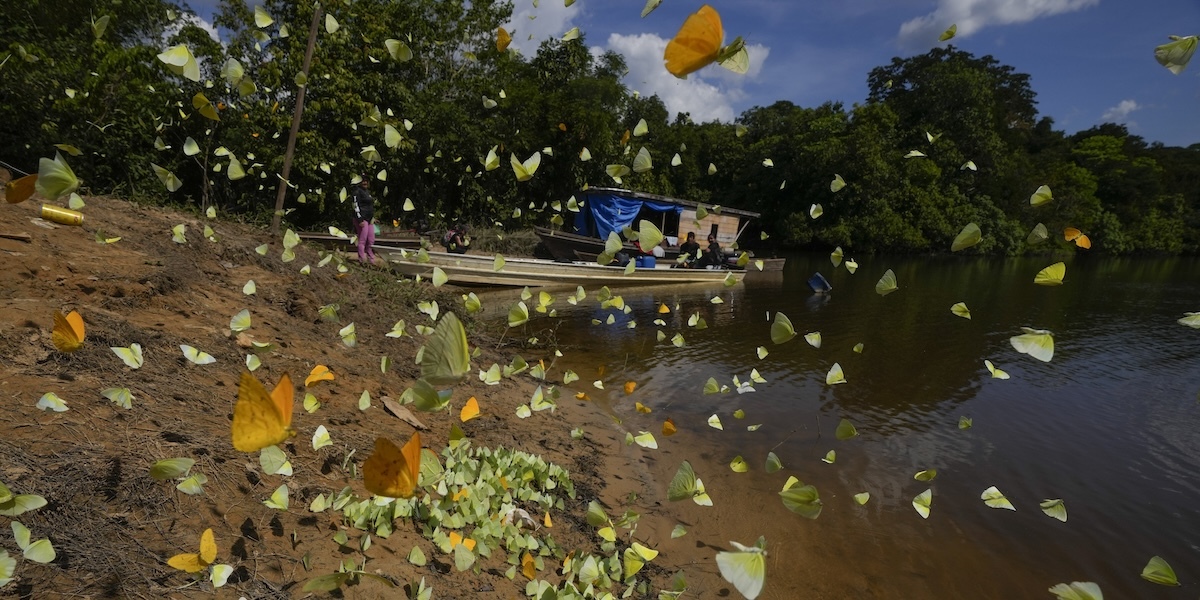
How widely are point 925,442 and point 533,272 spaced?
11052mm

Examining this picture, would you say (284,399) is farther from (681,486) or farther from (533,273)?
(533,273)

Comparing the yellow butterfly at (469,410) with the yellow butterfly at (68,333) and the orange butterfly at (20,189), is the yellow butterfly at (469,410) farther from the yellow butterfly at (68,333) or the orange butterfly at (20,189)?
the orange butterfly at (20,189)

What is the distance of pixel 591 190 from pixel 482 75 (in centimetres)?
780

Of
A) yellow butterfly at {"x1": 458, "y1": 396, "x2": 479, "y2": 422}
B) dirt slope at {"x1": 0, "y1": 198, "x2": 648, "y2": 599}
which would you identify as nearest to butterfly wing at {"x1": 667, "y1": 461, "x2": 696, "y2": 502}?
dirt slope at {"x1": 0, "y1": 198, "x2": 648, "y2": 599}

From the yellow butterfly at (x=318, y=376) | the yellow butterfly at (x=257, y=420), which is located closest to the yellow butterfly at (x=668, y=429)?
the yellow butterfly at (x=318, y=376)

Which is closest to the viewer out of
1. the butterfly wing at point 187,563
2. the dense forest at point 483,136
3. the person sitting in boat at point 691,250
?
the butterfly wing at point 187,563

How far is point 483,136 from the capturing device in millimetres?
21672

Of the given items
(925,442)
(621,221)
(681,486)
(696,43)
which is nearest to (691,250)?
(621,221)

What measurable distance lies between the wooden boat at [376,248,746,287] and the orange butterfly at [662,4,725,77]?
1034 cm

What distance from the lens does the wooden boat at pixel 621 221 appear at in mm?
18516

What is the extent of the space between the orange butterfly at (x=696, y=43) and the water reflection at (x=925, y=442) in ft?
10.9

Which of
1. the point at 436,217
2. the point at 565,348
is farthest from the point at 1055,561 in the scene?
the point at 436,217

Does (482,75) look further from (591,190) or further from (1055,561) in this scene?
(1055,561)

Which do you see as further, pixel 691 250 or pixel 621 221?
pixel 621 221
